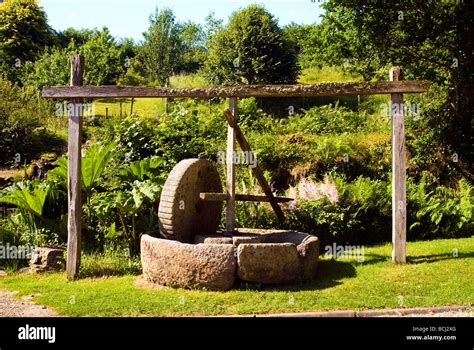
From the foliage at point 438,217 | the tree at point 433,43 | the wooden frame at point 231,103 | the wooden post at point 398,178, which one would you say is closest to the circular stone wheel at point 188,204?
the wooden frame at point 231,103

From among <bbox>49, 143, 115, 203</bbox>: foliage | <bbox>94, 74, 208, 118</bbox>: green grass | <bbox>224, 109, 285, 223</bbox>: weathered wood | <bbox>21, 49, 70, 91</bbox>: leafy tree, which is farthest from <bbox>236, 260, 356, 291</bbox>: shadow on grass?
<bbox>21, 49, 70, 91</bbox>: leafy tree

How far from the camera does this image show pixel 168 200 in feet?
29.5

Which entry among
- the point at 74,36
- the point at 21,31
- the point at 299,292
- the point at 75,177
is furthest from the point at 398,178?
the point at 74,36

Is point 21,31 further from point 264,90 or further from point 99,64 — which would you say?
point 264,90

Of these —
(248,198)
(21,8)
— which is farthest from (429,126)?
(21,8)

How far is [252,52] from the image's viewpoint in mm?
20188

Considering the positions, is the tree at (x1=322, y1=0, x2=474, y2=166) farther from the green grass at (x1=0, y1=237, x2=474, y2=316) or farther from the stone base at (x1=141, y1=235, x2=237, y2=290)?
the stone base at (x1=141, y1=235, x2=237, y2=290)

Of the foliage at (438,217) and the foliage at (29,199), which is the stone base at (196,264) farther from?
the foliage at (438,217)

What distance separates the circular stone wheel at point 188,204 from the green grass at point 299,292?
40.2 inches

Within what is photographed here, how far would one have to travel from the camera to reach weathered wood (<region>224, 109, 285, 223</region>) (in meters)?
9.16

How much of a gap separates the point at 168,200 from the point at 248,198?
142cm

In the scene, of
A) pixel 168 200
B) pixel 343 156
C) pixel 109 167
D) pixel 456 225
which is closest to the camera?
pixel 168 200

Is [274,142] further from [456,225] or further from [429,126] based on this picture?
[456,225]

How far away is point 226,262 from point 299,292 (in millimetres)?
1054
